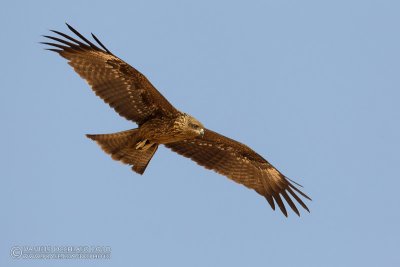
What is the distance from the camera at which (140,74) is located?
43.6ft

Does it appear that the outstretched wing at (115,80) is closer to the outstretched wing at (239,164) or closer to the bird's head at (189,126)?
the bird's head at (189,126)

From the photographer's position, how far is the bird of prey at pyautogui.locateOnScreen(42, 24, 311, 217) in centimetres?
1323

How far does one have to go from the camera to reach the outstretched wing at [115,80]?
1311 centimetres

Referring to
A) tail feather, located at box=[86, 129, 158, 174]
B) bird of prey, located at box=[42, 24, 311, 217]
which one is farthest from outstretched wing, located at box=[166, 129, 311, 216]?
tail feather, located at box=[86, 129, 158, 174]

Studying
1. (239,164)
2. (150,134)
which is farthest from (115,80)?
(239,164)

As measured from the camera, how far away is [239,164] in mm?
15312

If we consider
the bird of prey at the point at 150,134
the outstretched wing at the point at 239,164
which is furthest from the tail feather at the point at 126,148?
the outstretched wing at the point at 239,164

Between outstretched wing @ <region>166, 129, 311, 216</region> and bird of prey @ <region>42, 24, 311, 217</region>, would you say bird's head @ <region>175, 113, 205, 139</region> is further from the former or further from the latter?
outstretched wing @ <region>166, 129, 311, 216</region>

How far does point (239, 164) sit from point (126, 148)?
2.49 m

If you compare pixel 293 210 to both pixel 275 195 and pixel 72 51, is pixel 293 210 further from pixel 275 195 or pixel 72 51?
pixel 72 51

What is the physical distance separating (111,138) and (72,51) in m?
1.68

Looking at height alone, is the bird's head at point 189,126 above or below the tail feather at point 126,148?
above

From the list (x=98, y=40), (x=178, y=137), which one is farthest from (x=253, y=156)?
A: (x=98, y=40)

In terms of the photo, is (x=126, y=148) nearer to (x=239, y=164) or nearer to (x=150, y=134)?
(x=150, y=134)
